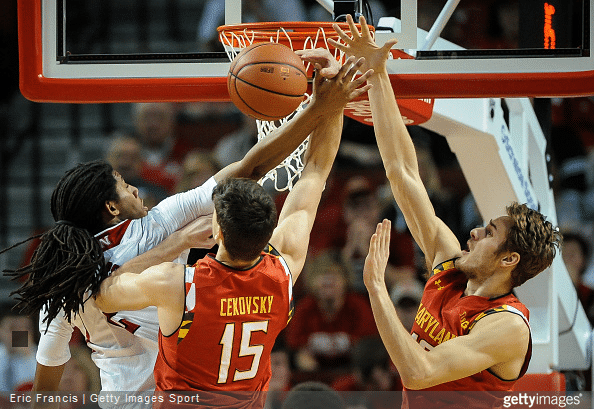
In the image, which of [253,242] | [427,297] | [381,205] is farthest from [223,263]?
[381,205]

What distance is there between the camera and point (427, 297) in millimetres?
2652

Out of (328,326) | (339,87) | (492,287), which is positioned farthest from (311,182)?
(328,326)

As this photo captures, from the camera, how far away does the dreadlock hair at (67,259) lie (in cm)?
225

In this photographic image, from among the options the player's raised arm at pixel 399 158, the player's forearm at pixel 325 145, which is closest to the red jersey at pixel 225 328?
the player's forearm at pixel 325 145

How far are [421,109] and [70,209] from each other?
1498mm

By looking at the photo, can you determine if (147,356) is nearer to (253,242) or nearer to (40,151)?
(253,242)

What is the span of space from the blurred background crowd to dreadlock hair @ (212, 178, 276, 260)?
2.56m

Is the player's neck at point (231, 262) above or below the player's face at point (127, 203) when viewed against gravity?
below

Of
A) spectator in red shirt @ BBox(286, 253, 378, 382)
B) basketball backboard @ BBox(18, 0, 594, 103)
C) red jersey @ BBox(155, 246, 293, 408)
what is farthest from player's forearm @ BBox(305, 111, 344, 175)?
spectator in red shirt @ BBox(286, 253, 378, 382)

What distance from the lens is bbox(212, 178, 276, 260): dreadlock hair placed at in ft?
6.88

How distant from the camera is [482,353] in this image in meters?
2.32

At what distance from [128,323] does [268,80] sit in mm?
1032

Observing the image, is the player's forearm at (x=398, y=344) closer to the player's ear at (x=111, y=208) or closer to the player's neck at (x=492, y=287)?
the player's neck at (x=492, y=287)

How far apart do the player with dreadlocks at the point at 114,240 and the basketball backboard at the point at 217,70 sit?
1.38 feet
